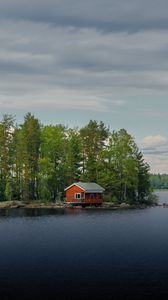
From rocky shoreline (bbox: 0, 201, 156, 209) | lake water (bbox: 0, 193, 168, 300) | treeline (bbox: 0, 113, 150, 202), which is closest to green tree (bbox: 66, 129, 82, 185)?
treeline (bbox: 0, 113, 150, 202)

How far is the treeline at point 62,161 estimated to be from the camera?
10975 cm

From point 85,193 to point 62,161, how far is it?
48.1 ft

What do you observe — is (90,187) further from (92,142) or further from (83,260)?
(83,260)

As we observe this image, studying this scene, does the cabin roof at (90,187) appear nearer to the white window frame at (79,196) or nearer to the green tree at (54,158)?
the white window frame at (79,196)

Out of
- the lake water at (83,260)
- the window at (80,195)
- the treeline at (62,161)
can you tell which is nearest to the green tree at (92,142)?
the treeline at (62,161)

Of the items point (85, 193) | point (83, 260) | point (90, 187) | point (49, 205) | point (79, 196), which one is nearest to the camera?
point (83, 260)

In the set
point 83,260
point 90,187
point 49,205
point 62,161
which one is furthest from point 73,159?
point 83,260

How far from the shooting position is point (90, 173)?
114 metres

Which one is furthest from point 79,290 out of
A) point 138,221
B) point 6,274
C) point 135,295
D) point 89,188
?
point 89,188

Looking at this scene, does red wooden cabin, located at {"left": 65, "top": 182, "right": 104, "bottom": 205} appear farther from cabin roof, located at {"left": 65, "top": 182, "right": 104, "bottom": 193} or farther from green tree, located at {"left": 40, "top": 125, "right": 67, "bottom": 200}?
green tree, located at {"left": 40, "top": 125, "right": 67, "bottom": 200}

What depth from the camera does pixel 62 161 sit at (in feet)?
381

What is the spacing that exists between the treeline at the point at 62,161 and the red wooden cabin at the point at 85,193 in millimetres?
5417

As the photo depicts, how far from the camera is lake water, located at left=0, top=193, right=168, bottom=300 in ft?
106

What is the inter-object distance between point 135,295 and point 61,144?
84293 mm
